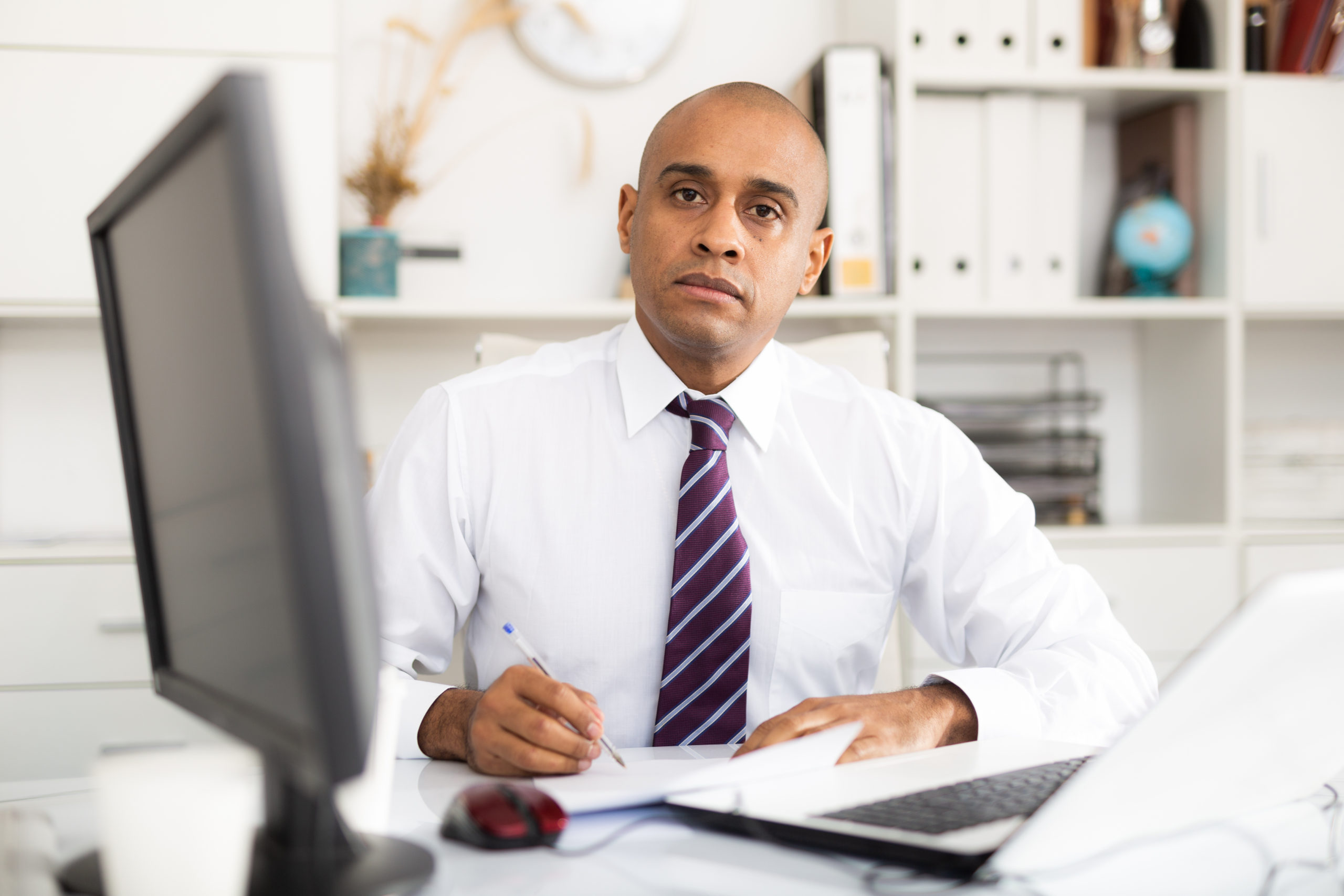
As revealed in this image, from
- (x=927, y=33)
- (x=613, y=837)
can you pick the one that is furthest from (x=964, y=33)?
(x=613, y=837)

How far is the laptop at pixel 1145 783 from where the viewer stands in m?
0.52

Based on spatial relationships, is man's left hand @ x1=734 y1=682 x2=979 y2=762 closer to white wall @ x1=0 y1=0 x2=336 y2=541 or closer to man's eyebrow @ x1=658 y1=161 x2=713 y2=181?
man's eyebrow @ x1=658 y1=161 x2=713 y2=181

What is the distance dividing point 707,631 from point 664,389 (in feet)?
1.02

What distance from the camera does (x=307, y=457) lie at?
0.39m

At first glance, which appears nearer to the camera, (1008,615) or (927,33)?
(1008,615)

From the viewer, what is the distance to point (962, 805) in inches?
24.5

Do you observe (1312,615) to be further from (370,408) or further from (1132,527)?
(370,408)

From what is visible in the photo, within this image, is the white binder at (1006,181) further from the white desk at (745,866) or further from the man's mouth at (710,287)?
the white desk at (745,866)

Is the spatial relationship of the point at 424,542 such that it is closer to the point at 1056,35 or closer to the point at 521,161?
the point at 521,161

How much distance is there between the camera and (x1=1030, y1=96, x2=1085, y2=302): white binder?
2074 mm

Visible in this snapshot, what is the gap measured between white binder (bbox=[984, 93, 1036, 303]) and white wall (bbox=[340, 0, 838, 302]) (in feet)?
1.74

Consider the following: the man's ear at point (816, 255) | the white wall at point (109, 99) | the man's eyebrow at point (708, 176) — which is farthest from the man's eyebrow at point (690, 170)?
the white wall at point (109, 99)

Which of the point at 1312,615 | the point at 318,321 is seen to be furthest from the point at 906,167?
the point at 318,321

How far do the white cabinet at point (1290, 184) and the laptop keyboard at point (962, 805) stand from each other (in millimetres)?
1809
